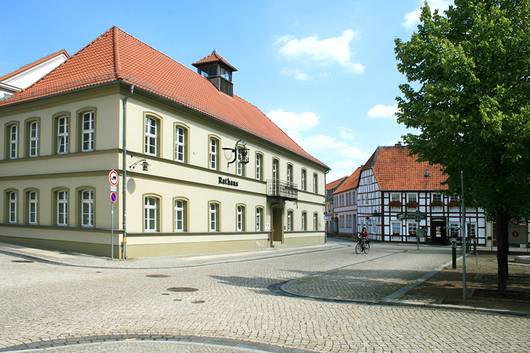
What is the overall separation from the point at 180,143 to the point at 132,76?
4254mm

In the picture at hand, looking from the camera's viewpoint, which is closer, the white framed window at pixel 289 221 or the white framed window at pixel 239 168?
the white framed window at pixel 239 168

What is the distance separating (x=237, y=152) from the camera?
30141mm

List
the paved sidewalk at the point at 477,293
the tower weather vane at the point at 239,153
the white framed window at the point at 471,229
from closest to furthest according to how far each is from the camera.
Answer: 1. the paved sidewalk at the point at 477,293
2. the tower weather vane at the point at 239,153
3. the white framed window at the point at 471,229

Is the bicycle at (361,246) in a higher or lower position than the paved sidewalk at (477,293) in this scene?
lower

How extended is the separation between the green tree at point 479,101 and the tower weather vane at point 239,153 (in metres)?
18.3

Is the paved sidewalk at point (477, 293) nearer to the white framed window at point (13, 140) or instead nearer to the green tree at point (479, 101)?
the green tree at point (479, 101)

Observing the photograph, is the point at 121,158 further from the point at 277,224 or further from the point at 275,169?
the point at 277,224

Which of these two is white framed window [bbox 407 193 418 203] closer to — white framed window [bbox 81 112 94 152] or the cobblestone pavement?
white framed window [bbox 81 112 94 152]

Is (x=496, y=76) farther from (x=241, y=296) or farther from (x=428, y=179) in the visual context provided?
(x=428, y=179)

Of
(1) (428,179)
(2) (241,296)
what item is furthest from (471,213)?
(2) (241,296)

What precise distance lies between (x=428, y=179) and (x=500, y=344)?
152 ft

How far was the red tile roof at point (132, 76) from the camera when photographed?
22.1 metres

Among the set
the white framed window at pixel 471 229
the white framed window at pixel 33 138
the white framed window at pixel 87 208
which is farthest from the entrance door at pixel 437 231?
the white framed window at pixel 33 138

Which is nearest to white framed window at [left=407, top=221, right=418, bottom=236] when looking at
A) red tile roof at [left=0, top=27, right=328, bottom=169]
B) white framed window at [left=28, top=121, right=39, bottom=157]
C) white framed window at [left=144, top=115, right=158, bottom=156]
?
red tile roof at [left=0, top=27, right=328, bottom=169]
